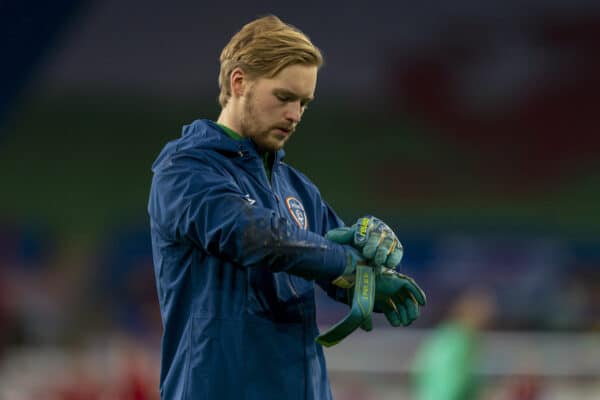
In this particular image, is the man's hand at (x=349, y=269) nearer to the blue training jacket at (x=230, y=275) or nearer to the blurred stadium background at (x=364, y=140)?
the blue training jacket at (x=230, y=275)

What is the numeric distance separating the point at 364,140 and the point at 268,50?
21.7 feet

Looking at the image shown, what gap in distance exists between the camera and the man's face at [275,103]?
158 cm

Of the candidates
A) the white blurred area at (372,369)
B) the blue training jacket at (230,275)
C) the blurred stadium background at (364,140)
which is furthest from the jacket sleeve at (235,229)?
the blurred stadium background at (364,140)

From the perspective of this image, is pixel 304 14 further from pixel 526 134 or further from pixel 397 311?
pixel 397 311

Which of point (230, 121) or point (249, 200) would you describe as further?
point (230, 121)

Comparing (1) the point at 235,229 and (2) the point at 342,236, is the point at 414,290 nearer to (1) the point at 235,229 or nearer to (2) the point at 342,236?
(2) the point at 342,236

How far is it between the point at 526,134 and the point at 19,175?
4.06 metres

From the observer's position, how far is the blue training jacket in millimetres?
1470

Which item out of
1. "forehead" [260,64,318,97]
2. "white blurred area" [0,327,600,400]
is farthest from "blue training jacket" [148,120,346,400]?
"white blurred area" [0,327,600,400]

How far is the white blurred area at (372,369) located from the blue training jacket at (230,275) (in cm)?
335

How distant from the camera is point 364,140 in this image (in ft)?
26.8

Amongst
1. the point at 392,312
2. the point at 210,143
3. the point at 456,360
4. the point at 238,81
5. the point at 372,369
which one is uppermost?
the point at 238,81

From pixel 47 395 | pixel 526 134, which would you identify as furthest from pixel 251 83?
pixel 526 134

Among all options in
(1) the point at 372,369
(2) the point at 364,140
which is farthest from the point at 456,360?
(2) the point at 364,140
